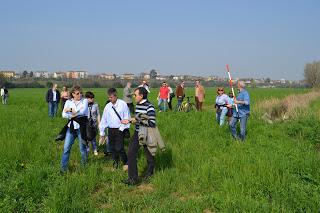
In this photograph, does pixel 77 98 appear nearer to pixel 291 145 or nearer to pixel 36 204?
pixel 36 204

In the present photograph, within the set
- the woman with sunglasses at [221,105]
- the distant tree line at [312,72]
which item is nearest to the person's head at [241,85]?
the woman with sunglasses at [221,105]

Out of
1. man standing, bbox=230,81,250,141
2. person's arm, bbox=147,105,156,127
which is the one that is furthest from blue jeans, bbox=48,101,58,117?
person's arm, bbox=147,105,156,127

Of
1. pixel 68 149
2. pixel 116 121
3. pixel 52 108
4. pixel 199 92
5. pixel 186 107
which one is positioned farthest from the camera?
pixel 186 107

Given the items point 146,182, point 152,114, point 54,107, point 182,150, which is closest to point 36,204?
point 146,182

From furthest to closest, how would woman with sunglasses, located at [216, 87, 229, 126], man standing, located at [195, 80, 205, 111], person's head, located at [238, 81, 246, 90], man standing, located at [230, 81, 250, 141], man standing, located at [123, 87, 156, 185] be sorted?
man standing, located at [195, 80, 205, 111]
woman with sunglasses, located at [216, 87, 229, 126]
person's head, located at [238, 81, 246, 90]
man standing, located at [230, 81, 250, 141]
man standing, located at [123, 87, 156, 185]

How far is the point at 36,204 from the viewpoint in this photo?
604 centimetres

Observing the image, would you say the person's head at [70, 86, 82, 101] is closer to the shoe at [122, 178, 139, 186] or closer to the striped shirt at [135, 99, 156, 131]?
the striped shirt at [135, 99, 156, 131]

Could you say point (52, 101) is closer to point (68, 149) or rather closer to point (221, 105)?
point (221, 105)

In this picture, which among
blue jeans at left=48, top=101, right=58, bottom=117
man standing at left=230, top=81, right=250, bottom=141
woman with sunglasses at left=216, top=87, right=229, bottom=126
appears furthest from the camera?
blue jeans at left=48, top=101, right=58, bottom=117

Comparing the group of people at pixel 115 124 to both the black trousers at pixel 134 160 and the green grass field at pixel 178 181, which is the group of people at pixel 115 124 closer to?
the black trousers at pixel 134 160

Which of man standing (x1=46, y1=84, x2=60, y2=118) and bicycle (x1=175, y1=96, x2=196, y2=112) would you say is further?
bicycle (x1=175, y1=96, x2=196, y2=112)

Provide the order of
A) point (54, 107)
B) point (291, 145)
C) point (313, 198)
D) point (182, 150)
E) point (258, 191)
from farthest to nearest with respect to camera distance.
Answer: point (54, 107) → point (291, 145) → point (182, 150) → point (258, 191) → point (313, 198)

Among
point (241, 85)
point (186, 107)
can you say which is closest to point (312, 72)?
point (186, 107)

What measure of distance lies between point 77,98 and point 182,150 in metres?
3.08
